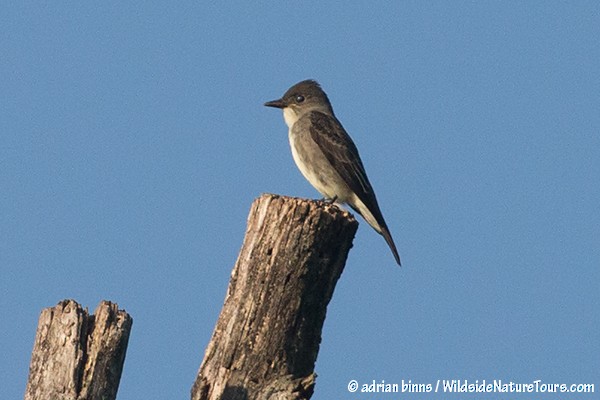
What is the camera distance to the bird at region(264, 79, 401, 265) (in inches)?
480

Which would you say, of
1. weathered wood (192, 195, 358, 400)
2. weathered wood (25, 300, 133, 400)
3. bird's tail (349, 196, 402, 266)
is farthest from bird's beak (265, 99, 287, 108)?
weathered wood (25, 300, 133, 400)

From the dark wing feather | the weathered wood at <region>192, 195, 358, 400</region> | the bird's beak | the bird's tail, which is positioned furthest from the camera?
the bird's beak

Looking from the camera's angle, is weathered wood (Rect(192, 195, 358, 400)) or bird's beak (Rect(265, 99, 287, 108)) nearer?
weathered wood (Rect(192, 195, 358, 400))

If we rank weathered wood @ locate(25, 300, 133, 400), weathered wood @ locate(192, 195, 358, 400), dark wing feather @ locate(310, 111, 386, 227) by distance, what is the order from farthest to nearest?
dark wing feather @ locate(310, 111, 386, 227) → weathered wood @ locate(192, 195, 358, 400) → weathered wood @ locate(25, 300, 133, 400)

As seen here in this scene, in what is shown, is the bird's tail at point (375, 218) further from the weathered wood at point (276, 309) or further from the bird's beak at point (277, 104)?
the weathered wood at point (276, 309)

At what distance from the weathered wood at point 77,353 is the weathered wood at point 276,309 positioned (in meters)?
0.76

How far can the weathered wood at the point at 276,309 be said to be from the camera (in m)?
6.81

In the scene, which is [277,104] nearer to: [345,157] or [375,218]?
[345,157]

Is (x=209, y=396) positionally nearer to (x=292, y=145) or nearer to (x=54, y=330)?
(x=54, y=330)

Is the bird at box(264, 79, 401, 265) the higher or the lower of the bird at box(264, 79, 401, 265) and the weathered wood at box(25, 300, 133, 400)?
the higher

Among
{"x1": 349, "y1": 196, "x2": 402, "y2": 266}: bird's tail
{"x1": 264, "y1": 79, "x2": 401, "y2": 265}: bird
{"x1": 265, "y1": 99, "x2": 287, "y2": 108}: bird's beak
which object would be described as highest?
{"x1": 265, "y1": 99, "x2": 287, "y2": 108}: bird's beak

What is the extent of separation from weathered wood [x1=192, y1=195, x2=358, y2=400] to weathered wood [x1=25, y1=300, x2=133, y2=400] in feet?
2.51

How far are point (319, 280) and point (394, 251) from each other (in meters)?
4.72

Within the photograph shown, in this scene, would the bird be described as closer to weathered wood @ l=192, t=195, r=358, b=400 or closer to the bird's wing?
the bird's wing
